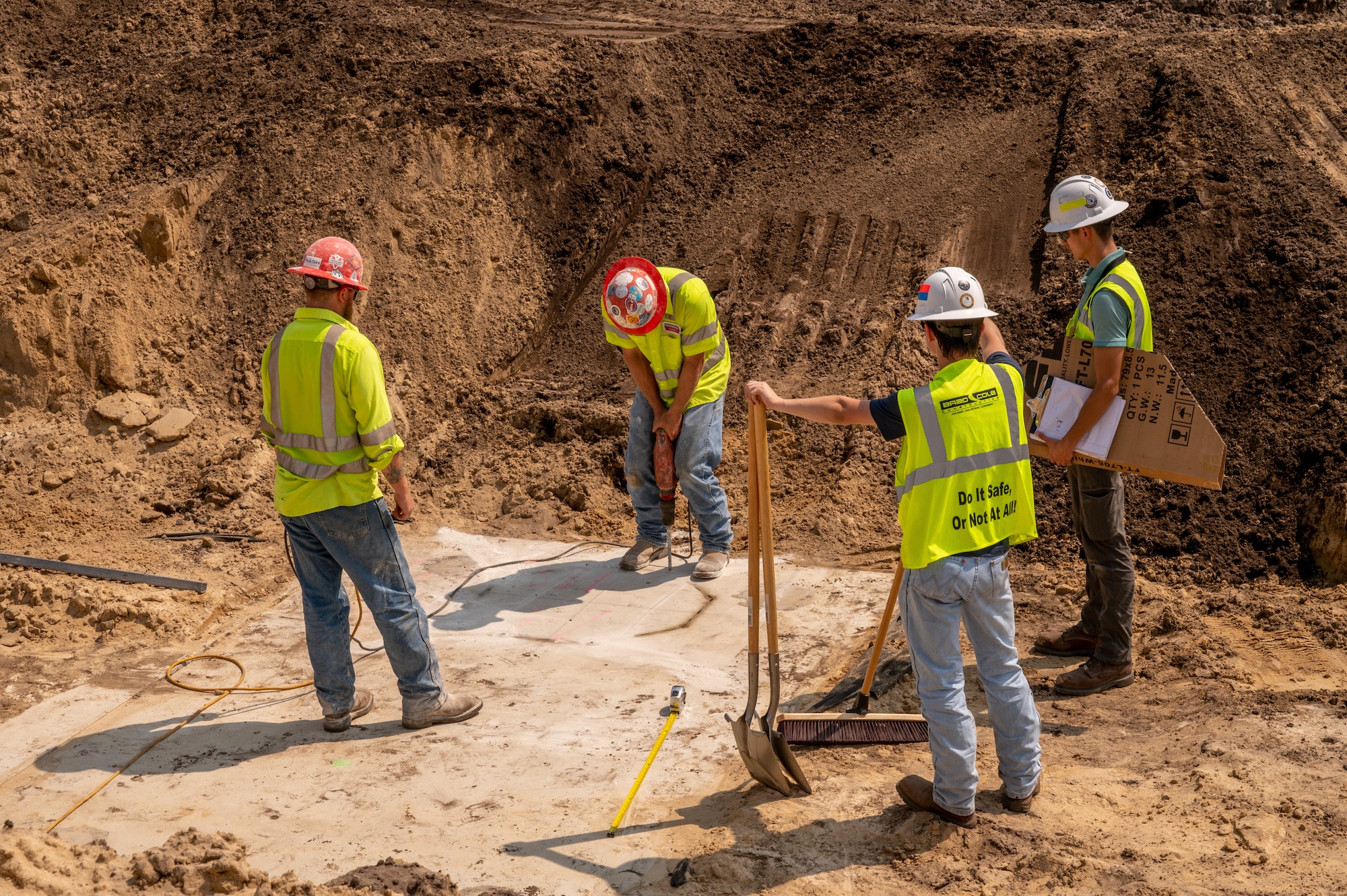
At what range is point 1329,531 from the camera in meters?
6.14

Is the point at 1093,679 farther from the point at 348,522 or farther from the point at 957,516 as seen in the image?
the point at 348,522

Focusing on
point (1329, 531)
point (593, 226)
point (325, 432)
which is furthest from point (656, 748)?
point (593, 226)

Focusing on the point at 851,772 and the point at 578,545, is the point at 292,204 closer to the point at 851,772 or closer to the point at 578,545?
the point at 578,545

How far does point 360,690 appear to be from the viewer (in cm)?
515

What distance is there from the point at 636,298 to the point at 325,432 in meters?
2.03

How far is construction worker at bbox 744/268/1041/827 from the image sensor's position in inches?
141

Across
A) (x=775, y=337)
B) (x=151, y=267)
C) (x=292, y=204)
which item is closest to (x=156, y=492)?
(x=151, y=267)

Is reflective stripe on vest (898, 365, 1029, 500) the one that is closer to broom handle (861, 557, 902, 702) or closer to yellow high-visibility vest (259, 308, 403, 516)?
broom handle (861, 557, 902, 702)

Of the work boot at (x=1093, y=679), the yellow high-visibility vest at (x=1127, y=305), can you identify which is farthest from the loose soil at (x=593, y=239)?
the yellow high-visibility vest at (x=1127, y=305)

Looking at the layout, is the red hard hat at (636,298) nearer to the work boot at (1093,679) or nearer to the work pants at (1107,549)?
the work pants at (1107,549)

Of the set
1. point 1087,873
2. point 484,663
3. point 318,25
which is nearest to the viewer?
point 1087,873

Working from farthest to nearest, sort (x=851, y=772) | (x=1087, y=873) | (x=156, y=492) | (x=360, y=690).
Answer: (x=156, y=492)
(x=360, y=690)
(x=851, y=772)
(x=1087, y=873)

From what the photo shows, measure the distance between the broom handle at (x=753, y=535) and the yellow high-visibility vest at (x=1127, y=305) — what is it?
1.79m

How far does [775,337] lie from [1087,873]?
574cm
